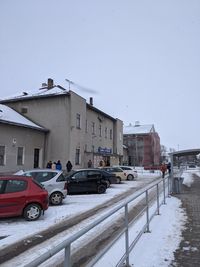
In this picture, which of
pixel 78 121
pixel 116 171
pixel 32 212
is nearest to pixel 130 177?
pixel 116 171

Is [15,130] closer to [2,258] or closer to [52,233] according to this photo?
[52,233]

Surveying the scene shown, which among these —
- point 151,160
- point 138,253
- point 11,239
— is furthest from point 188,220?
point 151,160

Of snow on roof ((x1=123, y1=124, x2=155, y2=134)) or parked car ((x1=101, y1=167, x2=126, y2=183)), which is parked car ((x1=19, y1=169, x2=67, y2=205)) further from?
snow on roof ((x1=123, y1=124, x2=155, y2=134))

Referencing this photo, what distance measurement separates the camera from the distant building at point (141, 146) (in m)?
89.7

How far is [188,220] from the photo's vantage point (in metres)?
10.1

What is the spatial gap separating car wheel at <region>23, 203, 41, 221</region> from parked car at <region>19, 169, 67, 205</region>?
11.4ft

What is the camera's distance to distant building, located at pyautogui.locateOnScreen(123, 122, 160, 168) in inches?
3531

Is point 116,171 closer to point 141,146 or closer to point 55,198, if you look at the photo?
point 55,198

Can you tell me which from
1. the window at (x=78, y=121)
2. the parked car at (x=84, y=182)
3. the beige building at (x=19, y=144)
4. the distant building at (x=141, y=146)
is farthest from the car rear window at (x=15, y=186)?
the distant building at (x=141, y=146)

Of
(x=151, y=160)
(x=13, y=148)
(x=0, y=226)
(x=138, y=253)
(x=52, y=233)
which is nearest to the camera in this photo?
(x=138, y=253)

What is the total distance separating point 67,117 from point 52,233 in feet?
74.4

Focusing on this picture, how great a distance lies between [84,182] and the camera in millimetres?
19516

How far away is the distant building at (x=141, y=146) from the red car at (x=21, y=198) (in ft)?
251

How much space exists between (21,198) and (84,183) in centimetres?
880
